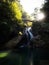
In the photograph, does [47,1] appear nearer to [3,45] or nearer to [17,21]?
[17,21]

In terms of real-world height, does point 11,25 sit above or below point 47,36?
above

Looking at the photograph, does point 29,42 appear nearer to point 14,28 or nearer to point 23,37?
point 23,37

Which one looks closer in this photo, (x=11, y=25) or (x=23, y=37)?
(x=11, y=25)

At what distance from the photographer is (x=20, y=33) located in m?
44.9

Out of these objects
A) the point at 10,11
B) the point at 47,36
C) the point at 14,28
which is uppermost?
the point at 10,11

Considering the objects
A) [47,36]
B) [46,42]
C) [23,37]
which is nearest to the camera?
[47,36]

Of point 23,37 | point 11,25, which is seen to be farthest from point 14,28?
point 23,37

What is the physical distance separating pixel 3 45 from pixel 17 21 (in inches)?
219

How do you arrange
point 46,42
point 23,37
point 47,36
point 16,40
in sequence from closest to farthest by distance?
point 47,36, point 46,42, point 16,40, point 23,37

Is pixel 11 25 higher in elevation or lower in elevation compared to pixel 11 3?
lower

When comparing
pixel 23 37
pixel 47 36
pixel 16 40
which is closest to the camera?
pixel 47 36

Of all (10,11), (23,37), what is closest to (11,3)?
(10,11)

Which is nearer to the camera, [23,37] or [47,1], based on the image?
[47,1]

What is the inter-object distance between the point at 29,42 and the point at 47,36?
11360 mm
